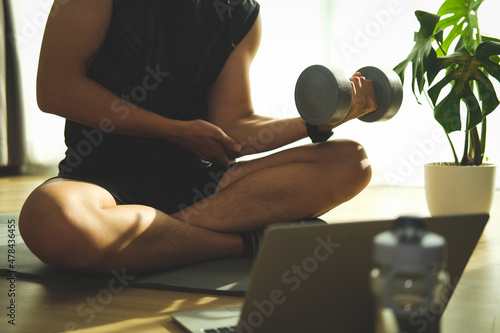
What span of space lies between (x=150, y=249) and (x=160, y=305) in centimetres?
17

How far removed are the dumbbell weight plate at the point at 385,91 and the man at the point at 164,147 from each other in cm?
2

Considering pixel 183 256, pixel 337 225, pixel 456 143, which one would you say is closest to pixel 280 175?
pixel 183 256

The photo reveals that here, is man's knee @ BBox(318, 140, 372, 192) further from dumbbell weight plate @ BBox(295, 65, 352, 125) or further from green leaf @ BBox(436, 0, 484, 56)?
green leaf @ BBox(436, 0, 484, 56)

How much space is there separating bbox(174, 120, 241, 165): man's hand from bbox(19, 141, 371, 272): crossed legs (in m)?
0.08

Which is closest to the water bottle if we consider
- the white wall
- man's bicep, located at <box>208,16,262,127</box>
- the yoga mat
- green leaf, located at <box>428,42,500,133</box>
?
the yoga mat

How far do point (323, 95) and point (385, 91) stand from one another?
0.16 meters

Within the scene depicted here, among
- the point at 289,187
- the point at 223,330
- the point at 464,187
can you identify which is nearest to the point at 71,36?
the point at 289,187

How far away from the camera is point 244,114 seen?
1530 mm

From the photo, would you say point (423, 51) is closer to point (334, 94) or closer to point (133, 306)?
point (334, 94)

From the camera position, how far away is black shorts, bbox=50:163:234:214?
132 centimetres

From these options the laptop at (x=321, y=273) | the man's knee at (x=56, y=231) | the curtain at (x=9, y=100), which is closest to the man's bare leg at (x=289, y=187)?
the man's knee at (x=56, y=231)

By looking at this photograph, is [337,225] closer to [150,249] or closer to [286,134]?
[150,249]

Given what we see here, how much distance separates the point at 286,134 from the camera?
1471 millimetres

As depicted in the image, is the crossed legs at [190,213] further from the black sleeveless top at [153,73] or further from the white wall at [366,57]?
the white wall at [366,57]
